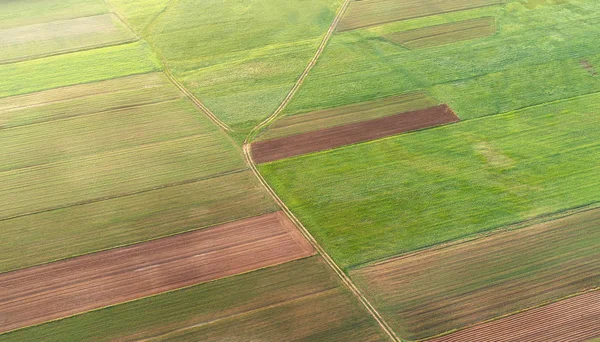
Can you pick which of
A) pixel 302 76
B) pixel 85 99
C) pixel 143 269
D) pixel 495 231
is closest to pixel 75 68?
pixel 85 99

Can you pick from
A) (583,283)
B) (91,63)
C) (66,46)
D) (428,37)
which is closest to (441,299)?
(583,283)

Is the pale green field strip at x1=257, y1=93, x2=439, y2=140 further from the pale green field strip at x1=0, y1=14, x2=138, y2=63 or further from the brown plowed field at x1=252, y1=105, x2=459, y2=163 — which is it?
the pale green field strip at x1=0, y1=14, x2=138, y2=63

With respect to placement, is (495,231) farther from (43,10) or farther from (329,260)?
(43,10)

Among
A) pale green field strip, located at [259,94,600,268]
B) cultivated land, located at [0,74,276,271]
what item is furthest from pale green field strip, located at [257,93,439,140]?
cultivated land, located at [0,74,276,271]

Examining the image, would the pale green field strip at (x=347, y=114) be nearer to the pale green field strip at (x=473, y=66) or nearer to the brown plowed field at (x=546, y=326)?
the pale green field strip at (x=473, y=66)

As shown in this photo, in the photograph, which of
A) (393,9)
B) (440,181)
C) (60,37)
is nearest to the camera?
(440,181)

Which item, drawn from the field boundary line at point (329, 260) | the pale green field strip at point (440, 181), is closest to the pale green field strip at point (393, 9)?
the pale green field strip at point (440, 181)
